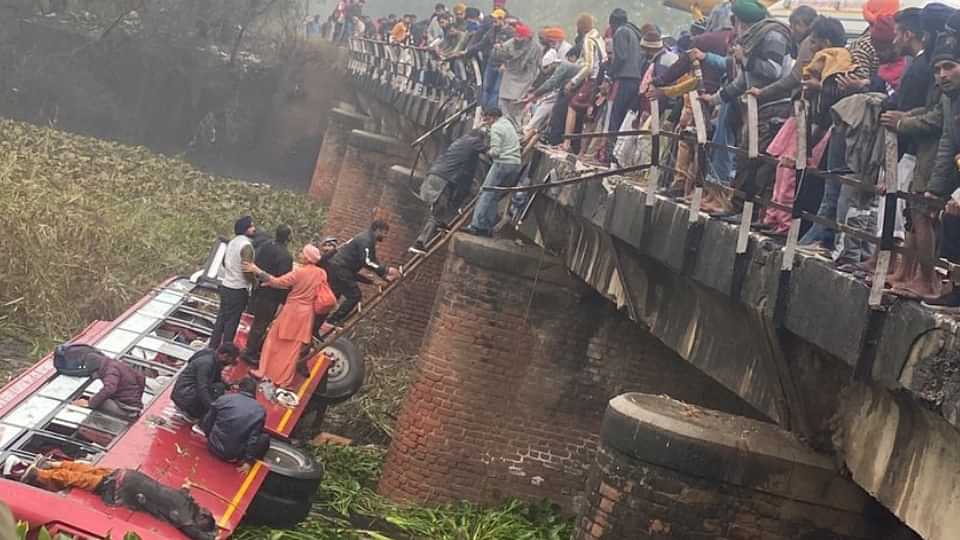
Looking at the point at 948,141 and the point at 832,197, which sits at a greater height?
the point at 948,141

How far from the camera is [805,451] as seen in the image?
7.59 metres

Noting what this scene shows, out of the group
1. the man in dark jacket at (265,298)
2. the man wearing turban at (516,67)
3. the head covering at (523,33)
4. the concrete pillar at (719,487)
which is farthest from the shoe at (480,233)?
the concrete pillar at (719,487)

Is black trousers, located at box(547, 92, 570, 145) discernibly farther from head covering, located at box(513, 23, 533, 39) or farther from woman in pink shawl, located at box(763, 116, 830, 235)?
woman in pink shawl, located at box(763, 116, 830, 235)

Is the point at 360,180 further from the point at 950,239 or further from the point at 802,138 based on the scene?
the point at 950,239

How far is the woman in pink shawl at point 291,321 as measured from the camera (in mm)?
13492

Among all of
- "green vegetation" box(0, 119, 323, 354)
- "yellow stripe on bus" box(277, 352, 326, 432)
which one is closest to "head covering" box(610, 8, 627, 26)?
"yellow stripe on bus" box(277, 352, 326, 432)

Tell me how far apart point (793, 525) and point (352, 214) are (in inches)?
762

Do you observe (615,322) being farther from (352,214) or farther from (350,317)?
(352,214)

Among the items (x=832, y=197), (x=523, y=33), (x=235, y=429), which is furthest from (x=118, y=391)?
(x=832, y=197)

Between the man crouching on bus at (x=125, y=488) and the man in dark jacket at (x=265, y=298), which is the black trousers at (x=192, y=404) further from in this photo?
the man in dark jacket at (x=265, y=298)

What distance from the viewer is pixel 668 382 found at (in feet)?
42.4

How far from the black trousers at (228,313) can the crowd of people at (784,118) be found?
6.55 ft

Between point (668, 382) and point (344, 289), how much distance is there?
3.53 metres

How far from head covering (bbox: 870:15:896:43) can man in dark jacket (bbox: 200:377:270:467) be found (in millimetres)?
5928
